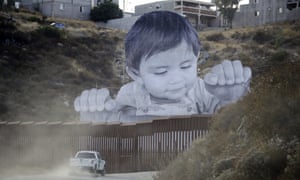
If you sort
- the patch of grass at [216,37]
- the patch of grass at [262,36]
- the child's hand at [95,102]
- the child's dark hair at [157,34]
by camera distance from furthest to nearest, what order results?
the patch of grass at [216,37], the patch of grass at [262,36], the child's hand at [95,102], the child's dark hair at [157,34]

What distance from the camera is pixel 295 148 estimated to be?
12039 mm

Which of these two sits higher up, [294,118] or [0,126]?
[294,118]

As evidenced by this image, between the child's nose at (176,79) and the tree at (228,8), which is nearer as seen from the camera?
the child's nose at (176,79)

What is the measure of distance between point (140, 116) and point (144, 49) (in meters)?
3.87

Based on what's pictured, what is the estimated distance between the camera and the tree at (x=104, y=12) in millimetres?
107688

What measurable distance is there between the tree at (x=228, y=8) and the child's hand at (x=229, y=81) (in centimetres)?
6401

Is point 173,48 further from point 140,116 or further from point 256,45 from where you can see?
point 256,45

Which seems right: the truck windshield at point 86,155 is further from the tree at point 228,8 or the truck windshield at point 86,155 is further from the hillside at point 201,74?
the tree at point 228,8

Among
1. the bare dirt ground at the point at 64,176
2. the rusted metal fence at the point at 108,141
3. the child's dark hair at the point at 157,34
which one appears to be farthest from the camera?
the child's dark hair at the point at 157,34

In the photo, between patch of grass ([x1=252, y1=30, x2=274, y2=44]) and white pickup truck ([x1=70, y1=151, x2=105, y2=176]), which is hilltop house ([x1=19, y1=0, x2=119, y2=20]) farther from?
white pickup truck ([x1=70, y1=151, x2=105, y2=176])

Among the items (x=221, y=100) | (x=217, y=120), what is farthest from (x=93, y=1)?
(x=217, y=120)

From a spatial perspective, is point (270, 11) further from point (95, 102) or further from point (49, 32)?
point (95, 102)

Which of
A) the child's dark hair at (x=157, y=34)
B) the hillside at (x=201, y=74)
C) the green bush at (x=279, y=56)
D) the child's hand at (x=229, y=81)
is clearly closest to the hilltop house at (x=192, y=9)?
the hillside at (x=201, y=74)

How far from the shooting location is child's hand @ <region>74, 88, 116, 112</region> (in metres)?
39.6
